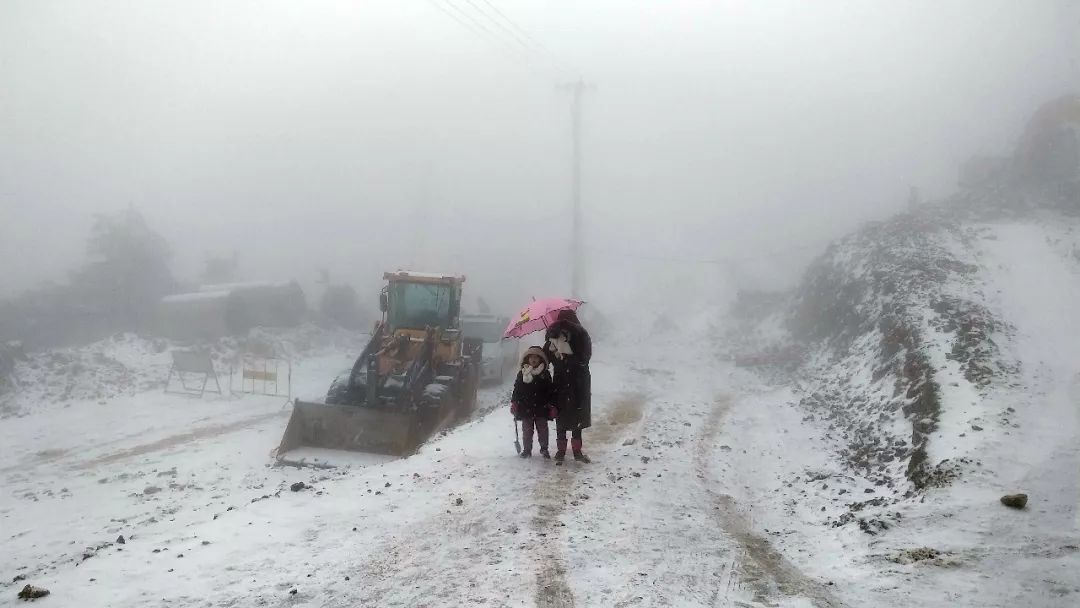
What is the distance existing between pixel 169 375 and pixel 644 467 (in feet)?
52.3

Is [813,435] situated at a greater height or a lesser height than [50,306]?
lesser

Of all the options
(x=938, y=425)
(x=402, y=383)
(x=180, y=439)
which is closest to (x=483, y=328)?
(x=402, y=383)

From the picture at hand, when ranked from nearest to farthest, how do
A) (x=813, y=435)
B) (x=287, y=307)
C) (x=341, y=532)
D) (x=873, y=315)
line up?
(x=341, y=532) < (x=813, y=435) < (x=873, y=315) < (x=287, y=307)

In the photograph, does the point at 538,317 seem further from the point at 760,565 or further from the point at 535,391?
the point at 760,565

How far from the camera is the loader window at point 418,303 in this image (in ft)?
48.5

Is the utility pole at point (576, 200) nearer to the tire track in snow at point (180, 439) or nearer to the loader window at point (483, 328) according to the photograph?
the loader window at point (483, 328)

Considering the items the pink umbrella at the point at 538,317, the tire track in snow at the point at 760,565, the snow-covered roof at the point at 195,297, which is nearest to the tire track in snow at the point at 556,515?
the tire track in snow at the point at 760,565

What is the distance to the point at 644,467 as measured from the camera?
818 cm

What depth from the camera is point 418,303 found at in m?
14.8

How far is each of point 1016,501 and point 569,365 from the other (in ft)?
15.2

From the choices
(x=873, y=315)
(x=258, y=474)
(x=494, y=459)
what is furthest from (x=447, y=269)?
(x=494, y=459)

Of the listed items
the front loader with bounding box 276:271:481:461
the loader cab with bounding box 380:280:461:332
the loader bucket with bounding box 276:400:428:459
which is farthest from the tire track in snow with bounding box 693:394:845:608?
the loader cab with bounding box 380:280:461:332

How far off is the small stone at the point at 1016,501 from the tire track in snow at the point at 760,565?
2.18m

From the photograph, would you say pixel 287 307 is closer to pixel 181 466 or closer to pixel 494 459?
pixel 181 466
